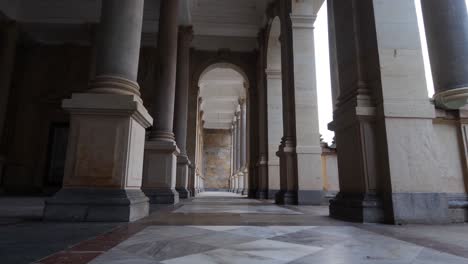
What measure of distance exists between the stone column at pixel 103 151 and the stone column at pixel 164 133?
10.0 ft

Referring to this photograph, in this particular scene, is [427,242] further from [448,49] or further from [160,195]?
[160,195]

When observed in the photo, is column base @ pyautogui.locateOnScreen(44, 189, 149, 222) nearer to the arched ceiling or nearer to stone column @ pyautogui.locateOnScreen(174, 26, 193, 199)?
stone column @ pyautogui.locateOnScreen(174, 26, 193, 199)

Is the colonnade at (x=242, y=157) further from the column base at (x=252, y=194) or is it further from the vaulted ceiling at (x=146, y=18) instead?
the vaulted ceiling at (x=146, y=18)

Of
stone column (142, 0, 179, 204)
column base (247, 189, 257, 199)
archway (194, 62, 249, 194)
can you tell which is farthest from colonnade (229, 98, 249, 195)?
stone column (142, 0, 179, 204)

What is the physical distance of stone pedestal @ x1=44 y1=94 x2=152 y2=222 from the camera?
11.5 feet

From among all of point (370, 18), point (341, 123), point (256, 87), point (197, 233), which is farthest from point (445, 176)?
point (256, 87)

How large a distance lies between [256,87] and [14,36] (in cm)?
1131

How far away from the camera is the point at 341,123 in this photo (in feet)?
15.0

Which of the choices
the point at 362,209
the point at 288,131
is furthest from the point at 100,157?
the point at 288,131

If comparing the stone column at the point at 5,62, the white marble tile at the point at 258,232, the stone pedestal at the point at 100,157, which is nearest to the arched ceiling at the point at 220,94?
the stone column at the point at 5,62

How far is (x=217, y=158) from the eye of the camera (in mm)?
37875

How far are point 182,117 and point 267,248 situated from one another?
960 cm

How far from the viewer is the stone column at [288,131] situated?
788 cm

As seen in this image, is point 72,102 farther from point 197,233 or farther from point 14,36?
point 14,36
